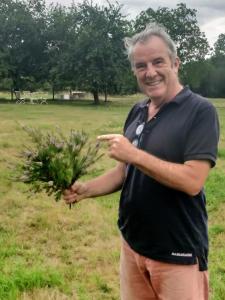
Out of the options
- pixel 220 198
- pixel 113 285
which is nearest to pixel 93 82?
pixel 220 198

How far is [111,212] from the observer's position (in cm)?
798

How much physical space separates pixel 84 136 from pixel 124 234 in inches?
28.9

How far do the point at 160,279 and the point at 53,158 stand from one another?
102 centimetres

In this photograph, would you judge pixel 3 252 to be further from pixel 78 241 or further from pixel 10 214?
pixel 10 214

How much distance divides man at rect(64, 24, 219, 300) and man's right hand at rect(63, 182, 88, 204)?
1.09 ft

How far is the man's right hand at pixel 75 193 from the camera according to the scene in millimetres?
3246

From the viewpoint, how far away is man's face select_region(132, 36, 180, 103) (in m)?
2.91

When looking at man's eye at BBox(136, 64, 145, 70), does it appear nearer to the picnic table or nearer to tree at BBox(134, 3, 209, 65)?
the picnic table

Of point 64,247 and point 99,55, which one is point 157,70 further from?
point 99,55

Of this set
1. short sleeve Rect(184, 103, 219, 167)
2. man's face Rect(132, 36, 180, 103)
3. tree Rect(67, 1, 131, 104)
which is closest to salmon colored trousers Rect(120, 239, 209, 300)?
short sleeve Rect(184, 103, 219, 167)

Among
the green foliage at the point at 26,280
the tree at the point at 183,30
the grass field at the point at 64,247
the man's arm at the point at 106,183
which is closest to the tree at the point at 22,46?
the tree at the point at 183,30

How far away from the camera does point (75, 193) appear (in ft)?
10.8

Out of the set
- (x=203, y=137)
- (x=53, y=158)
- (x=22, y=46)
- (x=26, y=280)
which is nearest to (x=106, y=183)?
(x=53, y=158)

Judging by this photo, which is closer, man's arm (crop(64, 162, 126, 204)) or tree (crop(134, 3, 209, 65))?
man's arm (crop(64, 162, 126, 204))
